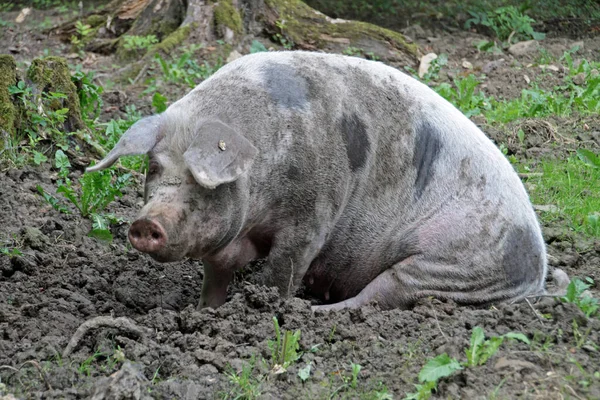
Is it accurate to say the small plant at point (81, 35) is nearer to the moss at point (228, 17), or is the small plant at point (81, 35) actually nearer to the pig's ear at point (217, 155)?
the moss at point (228, 17)

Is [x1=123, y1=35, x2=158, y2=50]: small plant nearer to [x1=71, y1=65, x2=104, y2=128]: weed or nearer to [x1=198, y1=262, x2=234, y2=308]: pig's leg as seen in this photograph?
[x1=71, y1=65, x2=104, y2=128]: weed

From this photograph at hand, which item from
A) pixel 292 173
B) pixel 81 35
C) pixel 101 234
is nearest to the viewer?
pixel 292 173

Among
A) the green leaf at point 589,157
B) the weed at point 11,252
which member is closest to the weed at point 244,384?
the weed at point 11,252

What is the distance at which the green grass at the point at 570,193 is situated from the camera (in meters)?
6.49

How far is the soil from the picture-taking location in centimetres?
385

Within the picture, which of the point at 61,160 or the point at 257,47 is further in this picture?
the point at 257,47

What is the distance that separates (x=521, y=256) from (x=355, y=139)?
1.19m

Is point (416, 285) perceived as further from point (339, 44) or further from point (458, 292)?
point (339, 44)

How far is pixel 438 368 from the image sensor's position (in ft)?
12.5

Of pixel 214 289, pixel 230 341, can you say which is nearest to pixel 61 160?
pixel 214 289

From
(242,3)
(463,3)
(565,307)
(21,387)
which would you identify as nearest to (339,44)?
(242,3)

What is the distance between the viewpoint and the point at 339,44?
33.0 ft

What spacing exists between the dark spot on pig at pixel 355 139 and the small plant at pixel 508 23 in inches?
259

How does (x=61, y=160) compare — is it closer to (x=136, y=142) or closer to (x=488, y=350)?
(x=136, y=142)
